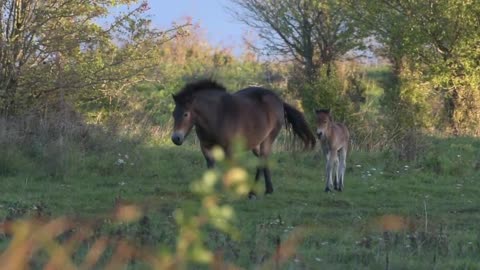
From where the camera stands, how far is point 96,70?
57.9 feet

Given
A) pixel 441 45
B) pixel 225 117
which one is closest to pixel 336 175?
pixel 225 117

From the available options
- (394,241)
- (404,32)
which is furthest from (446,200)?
(404,32)

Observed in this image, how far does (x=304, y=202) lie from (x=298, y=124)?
2161 millimetres

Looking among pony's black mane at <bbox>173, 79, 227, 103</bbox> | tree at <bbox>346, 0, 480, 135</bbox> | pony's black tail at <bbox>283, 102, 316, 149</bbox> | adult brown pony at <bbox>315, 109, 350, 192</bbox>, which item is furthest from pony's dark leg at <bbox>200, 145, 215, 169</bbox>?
tree at <bbox>346, 0, 480, 135</bbox>

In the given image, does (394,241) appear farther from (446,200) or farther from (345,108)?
(345,108)

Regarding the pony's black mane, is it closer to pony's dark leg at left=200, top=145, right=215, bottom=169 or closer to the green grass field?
pony's dark leg at left=200, top=145, right=215, bottom=169

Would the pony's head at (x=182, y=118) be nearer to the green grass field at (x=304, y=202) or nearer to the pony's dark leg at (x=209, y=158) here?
the pony's dark leg at (x=209, y=158)

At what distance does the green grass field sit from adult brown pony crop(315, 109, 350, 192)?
366 millimetres

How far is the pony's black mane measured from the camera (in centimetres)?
1236

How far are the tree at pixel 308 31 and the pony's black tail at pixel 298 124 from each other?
16.7 metres

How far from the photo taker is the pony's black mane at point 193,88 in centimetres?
1236

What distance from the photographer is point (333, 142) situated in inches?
576

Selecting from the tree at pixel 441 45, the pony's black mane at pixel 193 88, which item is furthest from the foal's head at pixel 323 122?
the tree at pixel 441 45

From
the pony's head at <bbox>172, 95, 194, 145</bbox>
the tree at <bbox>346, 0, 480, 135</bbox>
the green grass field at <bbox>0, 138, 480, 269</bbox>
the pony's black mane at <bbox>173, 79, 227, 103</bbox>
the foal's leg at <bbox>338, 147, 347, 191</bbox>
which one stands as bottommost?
the green grass field at <bbox>0, 138, 480, 269</bbox>
